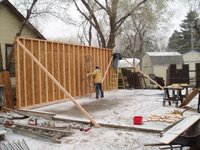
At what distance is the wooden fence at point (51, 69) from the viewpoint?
446 inches

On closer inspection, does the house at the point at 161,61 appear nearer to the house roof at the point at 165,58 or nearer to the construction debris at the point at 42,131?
the house roof at the point at 165,58

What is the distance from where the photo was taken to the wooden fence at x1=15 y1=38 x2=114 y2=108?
11328 mm

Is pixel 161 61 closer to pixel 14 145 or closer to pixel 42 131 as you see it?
pixel 42 131

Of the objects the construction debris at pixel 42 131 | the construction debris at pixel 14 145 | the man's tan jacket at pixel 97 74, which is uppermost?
the man's tan jacket at pixel 97 74

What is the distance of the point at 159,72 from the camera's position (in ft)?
139

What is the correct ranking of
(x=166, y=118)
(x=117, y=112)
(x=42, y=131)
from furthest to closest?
(x=117, y=112) → (x=166, y=118) → (x=42, y=131)

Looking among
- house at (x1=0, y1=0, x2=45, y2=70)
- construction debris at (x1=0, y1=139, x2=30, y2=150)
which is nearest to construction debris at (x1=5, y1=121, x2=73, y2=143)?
construction debris at (x1=0, y1=139, x2=30, y2=150)

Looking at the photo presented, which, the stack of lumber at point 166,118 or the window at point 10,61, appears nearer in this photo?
the stack of lumber at point 166,118

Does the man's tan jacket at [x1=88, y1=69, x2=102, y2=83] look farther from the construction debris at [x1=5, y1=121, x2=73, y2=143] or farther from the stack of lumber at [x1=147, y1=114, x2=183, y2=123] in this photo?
the construction debris at [x1=5, y1=121, x2=73, y2=143]

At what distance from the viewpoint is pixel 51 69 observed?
1278cm

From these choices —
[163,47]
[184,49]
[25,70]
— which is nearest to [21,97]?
[25,70]

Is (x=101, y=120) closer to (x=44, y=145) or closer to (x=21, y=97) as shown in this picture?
(x=44, y=145)

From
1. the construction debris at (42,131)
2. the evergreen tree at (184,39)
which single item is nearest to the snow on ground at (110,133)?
the construction debris at (42,131)

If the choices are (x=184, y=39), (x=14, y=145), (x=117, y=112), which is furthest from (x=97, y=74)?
(x=184, y=39)
